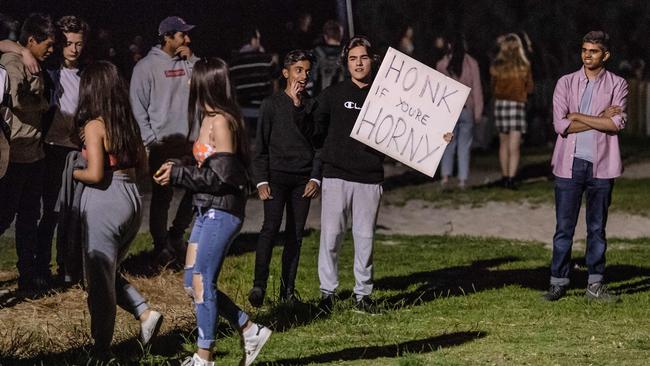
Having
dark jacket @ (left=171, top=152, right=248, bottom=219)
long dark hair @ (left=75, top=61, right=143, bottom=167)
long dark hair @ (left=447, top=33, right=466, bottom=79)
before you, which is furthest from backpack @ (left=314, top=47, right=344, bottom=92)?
dark jacket @ (left=171, top=152, right=248, bottom=219)

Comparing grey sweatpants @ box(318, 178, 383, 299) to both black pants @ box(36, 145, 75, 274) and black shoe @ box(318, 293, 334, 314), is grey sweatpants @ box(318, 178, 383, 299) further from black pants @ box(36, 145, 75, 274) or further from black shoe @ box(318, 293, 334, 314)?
black pants @ box(36, 145, 75, 274)

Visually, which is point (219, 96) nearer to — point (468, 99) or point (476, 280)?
point (476, 280)

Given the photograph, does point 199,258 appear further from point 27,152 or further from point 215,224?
point 27,152

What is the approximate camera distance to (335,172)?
9242 mm

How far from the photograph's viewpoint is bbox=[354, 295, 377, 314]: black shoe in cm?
929

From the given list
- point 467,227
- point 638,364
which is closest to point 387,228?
point 467,227

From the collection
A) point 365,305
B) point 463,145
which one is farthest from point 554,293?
point 463,145

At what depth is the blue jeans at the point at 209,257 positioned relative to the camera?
7.14 m

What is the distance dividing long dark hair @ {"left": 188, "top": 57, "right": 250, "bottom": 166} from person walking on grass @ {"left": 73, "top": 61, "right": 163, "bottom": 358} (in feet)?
1.60

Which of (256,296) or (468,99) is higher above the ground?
(468,99)

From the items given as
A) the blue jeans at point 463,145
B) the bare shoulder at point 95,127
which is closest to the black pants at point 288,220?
the bare shoulder at point 95,127

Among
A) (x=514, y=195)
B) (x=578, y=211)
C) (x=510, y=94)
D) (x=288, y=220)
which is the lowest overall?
(x=514, y=195)

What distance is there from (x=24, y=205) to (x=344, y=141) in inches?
98.4

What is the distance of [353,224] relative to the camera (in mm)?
9305
